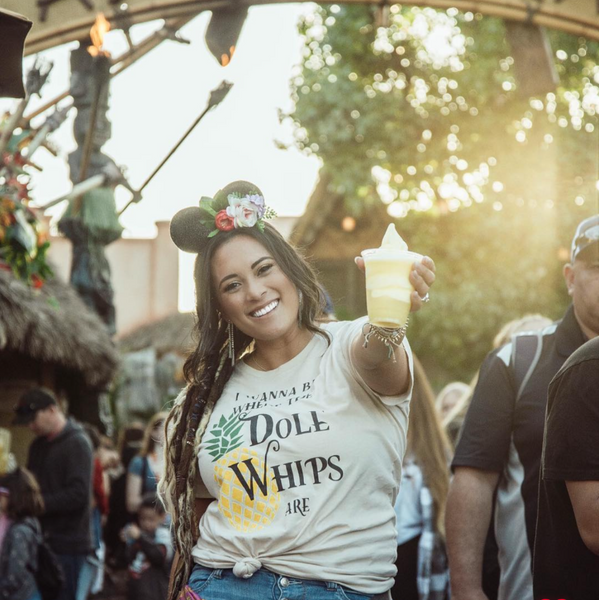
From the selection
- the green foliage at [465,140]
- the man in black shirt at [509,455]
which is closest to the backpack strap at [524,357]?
the man in black shirt at [509,455]

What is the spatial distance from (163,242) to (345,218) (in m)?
20.9

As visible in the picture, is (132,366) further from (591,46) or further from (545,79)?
(545,79)

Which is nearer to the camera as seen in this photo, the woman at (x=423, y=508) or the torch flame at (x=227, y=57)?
the woman at (x=423, y=508)

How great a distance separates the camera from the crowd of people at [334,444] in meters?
2.44

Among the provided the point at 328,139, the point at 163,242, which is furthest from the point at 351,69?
the point at 163,242

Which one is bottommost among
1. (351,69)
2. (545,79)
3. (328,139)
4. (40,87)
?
(40,87)

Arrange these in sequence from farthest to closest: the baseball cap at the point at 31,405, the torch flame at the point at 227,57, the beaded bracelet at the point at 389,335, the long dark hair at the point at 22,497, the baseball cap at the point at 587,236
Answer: the baseball cap at the point at 31,405, the long dark hair at the point at 22,497, the torch flame at the point at 227,57, the baseball cap at the point at 587,236, the beaded bracelet at the point at 389,335

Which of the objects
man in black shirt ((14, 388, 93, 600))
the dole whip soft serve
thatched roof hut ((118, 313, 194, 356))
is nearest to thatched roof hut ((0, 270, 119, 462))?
man in black shirt ((14, 388, 93, 600))

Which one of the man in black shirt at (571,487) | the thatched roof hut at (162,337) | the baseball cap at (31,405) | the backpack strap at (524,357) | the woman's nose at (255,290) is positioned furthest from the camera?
the thatched roof hut at (162,337)

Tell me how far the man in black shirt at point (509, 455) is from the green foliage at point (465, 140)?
43.4ft

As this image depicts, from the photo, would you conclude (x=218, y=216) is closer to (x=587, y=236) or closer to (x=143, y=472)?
(x=587, y=236)

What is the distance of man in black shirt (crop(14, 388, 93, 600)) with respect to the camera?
6828 mm

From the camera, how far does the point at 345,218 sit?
24922 mm

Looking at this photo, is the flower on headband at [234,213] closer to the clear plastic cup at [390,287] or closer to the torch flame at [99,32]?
the clear plastic cup at [390,287]
